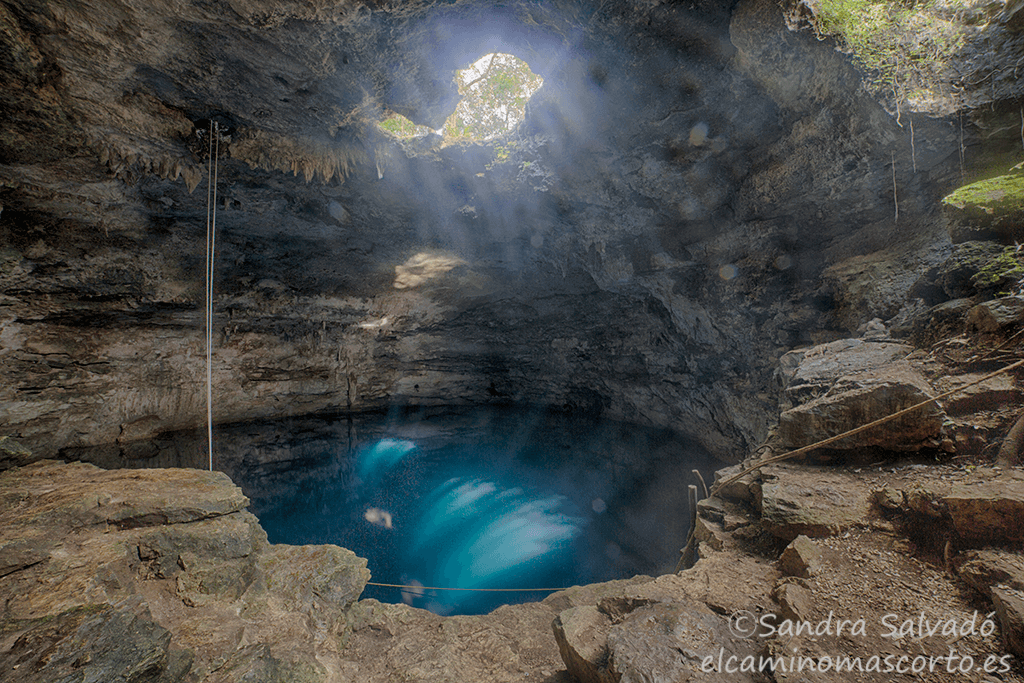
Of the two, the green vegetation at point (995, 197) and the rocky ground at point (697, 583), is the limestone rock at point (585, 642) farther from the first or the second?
the green vegetation at point (995, 197)

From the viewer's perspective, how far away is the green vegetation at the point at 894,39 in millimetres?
3941

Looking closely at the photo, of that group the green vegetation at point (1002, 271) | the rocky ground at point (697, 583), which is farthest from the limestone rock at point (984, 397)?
the green vegetation at point (1002, 271)

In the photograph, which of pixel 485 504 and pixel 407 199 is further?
pixel 485 504

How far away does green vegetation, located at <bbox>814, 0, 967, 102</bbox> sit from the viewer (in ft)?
12.9

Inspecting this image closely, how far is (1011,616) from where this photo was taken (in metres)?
1.60

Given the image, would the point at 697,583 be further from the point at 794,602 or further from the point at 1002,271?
the point at 1002,271

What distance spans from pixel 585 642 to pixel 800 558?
1.49 metres

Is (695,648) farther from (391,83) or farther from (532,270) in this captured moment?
(532,270)

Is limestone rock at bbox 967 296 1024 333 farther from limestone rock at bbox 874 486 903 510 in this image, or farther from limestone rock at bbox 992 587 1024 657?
limestone rock at bbox 992 587 1024 657

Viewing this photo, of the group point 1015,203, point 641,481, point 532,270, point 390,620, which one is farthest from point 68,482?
point 641,481

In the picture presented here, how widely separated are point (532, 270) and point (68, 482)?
8.43 metres

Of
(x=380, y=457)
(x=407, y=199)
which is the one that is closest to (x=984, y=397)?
(x=407, y=199)

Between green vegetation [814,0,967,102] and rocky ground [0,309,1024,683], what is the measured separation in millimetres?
2878

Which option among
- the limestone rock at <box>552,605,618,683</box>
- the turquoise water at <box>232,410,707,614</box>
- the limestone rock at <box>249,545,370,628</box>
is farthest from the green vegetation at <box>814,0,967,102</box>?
the turquoise water at <box>232,410,707,614</box>
